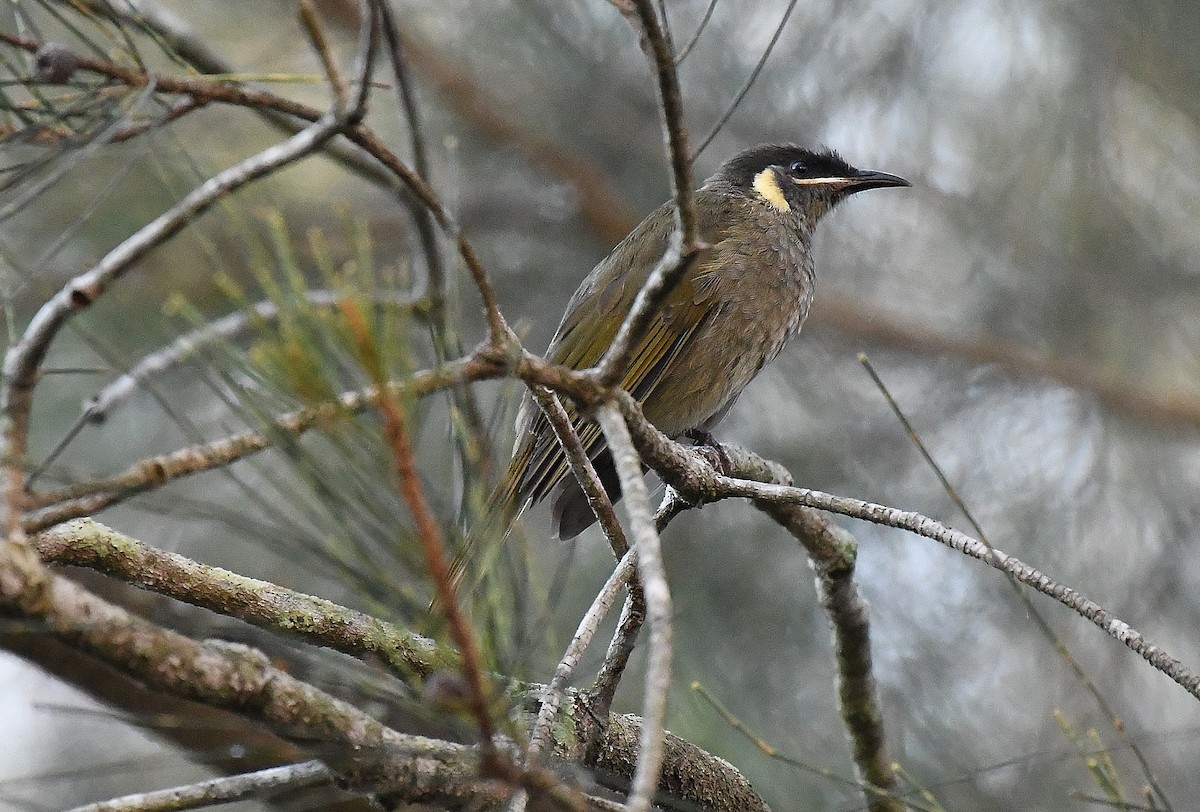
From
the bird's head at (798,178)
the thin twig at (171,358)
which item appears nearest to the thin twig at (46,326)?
the thin twig at (171,358)

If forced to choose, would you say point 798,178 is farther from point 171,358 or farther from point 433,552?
point 433,552

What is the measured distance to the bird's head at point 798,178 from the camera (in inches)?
186

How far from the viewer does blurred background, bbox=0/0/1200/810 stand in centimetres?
486

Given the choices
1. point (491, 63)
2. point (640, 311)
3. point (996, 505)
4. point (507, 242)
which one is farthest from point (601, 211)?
point (640, 311)

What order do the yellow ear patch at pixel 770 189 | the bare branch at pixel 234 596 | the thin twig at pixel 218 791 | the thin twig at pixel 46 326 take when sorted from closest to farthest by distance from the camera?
→ the thin twig at pixel 46 326 → the thin twig at pixel 218 791 → the bare branch at pixel 234 596 → the yellow ear patch at pixel 770 189

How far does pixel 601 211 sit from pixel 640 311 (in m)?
3.73

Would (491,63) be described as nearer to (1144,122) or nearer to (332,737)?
(1144,122)

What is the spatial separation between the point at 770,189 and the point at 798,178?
0.13 meters

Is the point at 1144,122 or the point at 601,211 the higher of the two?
the point at 1144,122

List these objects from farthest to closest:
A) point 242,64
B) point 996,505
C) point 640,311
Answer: point 242,64
point 996,505
point 640,311

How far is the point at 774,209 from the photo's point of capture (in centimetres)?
459

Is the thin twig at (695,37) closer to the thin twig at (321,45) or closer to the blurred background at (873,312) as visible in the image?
the thin twig at (321,45)

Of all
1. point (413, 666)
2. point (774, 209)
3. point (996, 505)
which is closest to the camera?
point (413, 666)

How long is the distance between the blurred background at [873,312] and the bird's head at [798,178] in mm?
412
